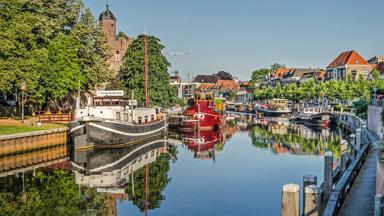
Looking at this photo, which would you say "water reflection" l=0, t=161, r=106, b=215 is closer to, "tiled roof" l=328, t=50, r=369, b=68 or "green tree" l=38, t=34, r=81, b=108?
"green tree" l=38, t=34, r=81, b=108

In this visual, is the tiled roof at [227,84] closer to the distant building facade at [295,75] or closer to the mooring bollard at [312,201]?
the distant building facade at [295,75]

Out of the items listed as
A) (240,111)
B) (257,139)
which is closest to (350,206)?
(257,139)

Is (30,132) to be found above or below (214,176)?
above

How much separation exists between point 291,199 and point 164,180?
58.6 feet

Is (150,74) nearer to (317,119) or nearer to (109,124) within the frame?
(317,119)

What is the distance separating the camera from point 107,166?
1196 inches

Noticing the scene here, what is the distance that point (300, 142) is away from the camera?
46.1 meters

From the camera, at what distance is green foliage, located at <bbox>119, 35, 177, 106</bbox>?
68000mm

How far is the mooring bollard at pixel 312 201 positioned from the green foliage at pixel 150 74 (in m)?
57.5

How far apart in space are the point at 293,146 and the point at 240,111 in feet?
265

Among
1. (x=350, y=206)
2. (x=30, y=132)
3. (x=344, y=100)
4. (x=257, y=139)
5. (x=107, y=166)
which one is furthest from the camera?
(x=344, y=100)

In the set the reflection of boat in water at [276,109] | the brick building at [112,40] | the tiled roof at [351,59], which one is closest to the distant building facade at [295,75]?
the tiled roof at [351,59]

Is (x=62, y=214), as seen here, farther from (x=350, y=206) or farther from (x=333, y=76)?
(x=333, y=76)

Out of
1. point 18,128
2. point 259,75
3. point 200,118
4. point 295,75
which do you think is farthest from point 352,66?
point 259,75
